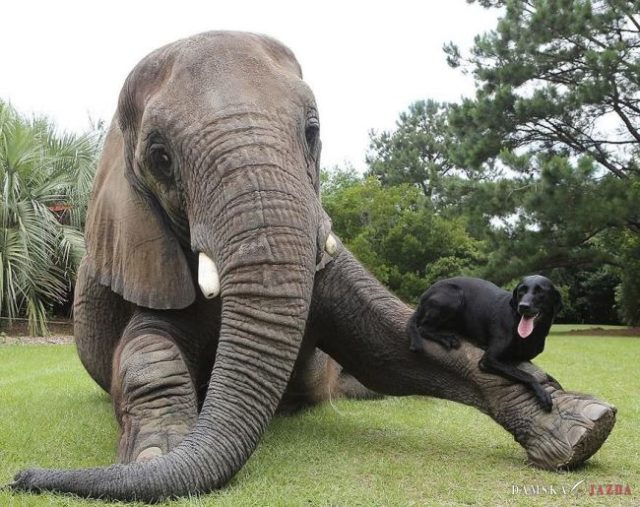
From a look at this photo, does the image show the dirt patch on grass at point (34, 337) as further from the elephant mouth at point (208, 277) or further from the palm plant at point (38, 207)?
the elephant mouth at point (208, 277)

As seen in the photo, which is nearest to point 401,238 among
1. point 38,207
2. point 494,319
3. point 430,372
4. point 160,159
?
point 38,207

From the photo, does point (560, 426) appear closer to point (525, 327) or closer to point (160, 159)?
point (525, 327)

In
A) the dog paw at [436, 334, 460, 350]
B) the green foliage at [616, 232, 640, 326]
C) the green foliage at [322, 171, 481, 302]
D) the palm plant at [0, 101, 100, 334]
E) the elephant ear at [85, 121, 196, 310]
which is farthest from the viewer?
the green foliage at [322, 171, 481, 302]

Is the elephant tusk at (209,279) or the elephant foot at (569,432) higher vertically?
the elephant tusk at (209,279)

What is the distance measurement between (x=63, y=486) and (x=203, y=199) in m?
1.37

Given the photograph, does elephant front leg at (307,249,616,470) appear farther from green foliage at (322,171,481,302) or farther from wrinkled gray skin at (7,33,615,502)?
green foliage at (322,171,481,302)

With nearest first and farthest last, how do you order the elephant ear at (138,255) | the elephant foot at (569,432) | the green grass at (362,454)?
the green grass at (362,454) < the elephant foot at (569,432) < the elephant ear at (138,255)

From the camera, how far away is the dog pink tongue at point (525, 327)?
410 centimetres

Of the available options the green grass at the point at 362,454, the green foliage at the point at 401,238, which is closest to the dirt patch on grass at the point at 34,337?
the green grass at the point at 362,454

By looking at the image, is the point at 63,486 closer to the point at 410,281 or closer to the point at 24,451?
the point at 24,451

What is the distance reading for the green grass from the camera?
131 inches

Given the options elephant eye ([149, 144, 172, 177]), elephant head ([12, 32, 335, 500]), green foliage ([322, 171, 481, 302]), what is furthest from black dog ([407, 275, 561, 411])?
green foliage ([322, 171, 481, 302])

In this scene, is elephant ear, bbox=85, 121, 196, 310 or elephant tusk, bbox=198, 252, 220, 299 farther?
elephant ear, bbox=85, 121, 196, 310

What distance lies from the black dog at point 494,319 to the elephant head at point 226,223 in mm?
970
